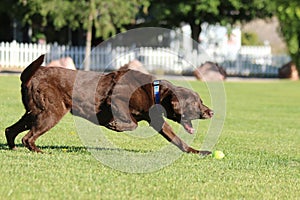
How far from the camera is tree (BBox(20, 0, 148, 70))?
36.2m

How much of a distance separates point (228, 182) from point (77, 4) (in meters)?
29.8

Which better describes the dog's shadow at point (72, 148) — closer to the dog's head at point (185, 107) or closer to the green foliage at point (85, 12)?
the dog's head at point (185, 107)

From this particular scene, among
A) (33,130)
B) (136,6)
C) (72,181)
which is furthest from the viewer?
(136,6)

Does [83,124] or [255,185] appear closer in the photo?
[255,185]

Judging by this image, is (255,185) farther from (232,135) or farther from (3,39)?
(3,39)

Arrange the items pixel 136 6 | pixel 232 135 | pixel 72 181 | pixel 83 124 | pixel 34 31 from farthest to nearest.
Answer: pixel 34 31, pixel 136 6, pixel 232 135, pixel 83 124, pixel 72 181

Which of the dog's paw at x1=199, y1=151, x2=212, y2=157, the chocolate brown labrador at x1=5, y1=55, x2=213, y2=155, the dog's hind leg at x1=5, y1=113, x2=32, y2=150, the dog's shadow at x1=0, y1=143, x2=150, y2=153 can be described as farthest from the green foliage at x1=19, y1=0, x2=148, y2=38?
the chocolate brown labrador at x1=5, y1=55, x2=213, y2=155

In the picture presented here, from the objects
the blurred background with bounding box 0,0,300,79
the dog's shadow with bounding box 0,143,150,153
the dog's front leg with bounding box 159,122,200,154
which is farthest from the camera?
the blurred background with bounding box 0,0,300,79

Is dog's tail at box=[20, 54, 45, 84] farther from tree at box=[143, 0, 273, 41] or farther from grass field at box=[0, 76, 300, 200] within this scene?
tree at box=[143, 0, 273, 41]

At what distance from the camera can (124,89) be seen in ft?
28.9

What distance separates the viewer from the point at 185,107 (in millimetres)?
9117

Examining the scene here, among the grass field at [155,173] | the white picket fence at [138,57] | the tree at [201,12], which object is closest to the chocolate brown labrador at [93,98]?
the grass field at [155,173]

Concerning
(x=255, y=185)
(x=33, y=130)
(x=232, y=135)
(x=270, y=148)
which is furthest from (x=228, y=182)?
(x=232, y=135)

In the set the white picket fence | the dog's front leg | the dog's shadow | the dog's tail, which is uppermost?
the dog's tail
